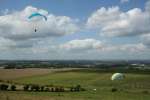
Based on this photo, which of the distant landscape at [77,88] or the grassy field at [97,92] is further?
the distant landscape at [77,88]

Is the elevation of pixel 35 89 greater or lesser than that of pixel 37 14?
lesser

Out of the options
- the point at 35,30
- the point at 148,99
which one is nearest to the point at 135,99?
the point at 148,99

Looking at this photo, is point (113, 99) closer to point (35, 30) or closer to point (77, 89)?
point (35, 30)

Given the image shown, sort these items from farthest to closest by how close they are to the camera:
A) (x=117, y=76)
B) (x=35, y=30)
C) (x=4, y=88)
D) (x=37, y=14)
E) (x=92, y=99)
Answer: (x=117, y=76) < (x=4, y=88) < (x=92, y=99) < (x=35, y=30) < (x=37, y=14)

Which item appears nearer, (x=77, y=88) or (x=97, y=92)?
(x=97, y=92)

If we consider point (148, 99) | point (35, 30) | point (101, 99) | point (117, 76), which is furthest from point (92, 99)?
point (117, 76)

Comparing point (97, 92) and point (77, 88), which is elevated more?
point (77, 88)

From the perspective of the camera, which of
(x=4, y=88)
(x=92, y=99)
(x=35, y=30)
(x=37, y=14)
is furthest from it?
(x=4, y=88)

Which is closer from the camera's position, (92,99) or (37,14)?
(37,14)

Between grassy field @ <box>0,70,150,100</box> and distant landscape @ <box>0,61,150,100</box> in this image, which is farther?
distant landscape @ <box>0,61,150,100</box>
